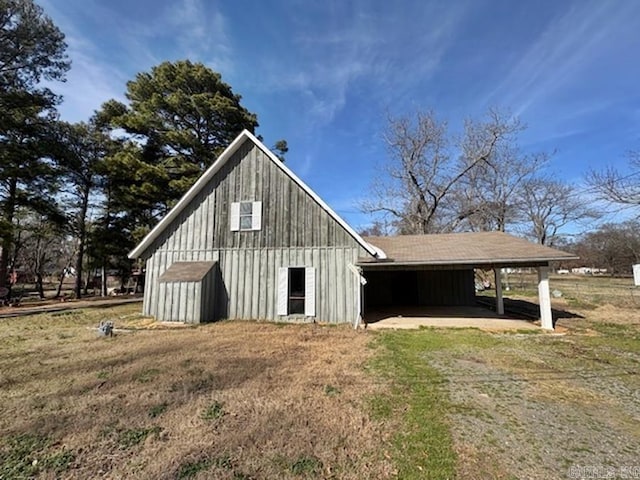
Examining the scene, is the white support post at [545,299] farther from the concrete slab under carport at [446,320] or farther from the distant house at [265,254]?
the concrete slab under carport at [446,320]

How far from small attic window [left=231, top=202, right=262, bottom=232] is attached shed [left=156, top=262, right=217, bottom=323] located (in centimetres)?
172

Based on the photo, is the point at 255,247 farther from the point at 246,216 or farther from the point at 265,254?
the point at 246,216

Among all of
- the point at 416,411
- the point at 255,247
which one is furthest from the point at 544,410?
the point at 255,247

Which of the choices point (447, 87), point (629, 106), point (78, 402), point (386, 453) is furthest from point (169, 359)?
point (629, 106)

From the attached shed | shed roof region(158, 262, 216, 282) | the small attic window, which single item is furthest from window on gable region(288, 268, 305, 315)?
shed roof region(158, 262, 216, 282)

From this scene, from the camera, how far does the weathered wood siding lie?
1023 centimetres

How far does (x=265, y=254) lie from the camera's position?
1078cm

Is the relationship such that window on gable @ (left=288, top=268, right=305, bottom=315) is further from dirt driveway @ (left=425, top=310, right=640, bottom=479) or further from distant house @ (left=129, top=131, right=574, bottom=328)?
dirt driveway @ (left=425, top=310, right=640, bottom=479)

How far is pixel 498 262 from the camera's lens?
381 inches

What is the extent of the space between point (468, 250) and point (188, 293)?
963cm

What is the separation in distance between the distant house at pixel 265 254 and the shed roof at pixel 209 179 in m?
0.04

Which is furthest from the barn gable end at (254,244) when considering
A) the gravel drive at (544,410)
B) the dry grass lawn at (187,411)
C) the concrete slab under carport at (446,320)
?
the gravel drive at (544,410)

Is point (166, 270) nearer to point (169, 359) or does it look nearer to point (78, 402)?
point (169, 359)

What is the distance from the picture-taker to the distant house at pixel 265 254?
1009 cm
